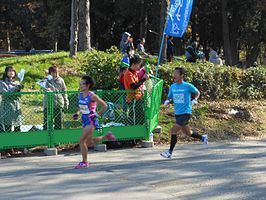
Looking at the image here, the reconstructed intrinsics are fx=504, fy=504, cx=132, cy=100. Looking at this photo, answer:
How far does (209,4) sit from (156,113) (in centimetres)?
3129

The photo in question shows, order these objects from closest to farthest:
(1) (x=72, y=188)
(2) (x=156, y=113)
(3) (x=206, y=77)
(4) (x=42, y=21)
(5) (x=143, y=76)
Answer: (1) (x=72, y=188) → (5) (x=143, y=76) → (2) (x=156, y=113) → (3) (x=206, y=77) → (4) (x=42, y=21)

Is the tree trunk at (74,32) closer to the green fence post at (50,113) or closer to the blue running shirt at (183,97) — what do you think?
the green fence post at (50,113)

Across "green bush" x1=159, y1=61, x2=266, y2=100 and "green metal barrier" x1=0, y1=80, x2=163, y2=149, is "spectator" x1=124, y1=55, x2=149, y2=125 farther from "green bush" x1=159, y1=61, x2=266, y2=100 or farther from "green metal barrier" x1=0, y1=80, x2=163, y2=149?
"green bush" x1=159, y1=61, x2=266, y2=100

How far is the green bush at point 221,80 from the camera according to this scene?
47.2 feet

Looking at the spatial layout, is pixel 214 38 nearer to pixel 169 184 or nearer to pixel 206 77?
→ pixel 206 77

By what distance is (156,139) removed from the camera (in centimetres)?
1137

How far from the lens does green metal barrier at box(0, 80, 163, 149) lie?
9641 millimetres

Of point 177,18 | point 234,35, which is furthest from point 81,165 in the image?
point 234,35

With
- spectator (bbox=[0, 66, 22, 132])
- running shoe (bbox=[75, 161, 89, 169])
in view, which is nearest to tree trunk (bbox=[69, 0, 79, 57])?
spectator (bbox=[0, 66, 22, 132])

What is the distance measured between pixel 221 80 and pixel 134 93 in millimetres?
5337

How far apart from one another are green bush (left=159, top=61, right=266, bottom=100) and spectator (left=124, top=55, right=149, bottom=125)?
11.1 ft

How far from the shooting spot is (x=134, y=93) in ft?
34.5

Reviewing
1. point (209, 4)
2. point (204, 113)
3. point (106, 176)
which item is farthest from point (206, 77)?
point (209, 4)

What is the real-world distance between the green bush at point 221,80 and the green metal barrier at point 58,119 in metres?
3.42
